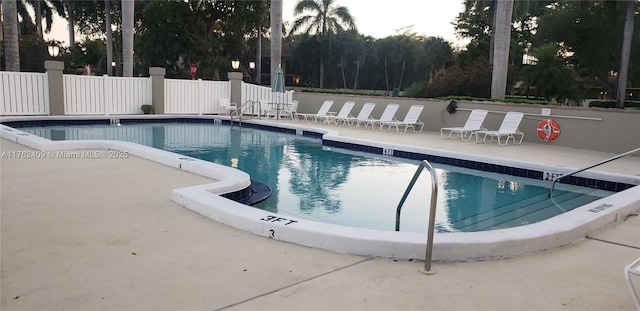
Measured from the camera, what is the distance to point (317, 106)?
57.5 feet

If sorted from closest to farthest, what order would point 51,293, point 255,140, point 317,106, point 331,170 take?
point 51,293
point 331,170
point 255,140
point 317,106

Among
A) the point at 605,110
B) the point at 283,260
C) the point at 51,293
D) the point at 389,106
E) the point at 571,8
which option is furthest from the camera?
the point at 571,8

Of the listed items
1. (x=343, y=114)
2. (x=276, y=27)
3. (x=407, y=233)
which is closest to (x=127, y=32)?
(x=276, y=27)

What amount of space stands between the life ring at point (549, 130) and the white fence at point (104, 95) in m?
12.3

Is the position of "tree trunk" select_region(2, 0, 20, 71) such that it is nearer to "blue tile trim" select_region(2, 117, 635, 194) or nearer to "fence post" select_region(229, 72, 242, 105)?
"blue tile trim" select_region(2, 117, 635, 194)

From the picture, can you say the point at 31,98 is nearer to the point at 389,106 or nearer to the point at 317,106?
the point at 317,106

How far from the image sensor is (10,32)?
1769 cm

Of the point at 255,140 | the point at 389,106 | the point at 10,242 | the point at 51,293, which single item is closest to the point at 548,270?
the point at 51,293

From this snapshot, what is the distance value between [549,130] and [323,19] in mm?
26486

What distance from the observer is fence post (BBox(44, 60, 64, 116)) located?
47.6 feet

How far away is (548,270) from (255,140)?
9424 millimetres

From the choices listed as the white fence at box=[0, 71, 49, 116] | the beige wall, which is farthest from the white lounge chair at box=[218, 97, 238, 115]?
the beige wall

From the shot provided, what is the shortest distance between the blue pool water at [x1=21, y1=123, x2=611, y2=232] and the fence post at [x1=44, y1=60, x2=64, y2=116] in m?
3.60

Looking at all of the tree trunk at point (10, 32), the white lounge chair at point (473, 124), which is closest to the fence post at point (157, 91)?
the tree trunk at point (10, 32)
